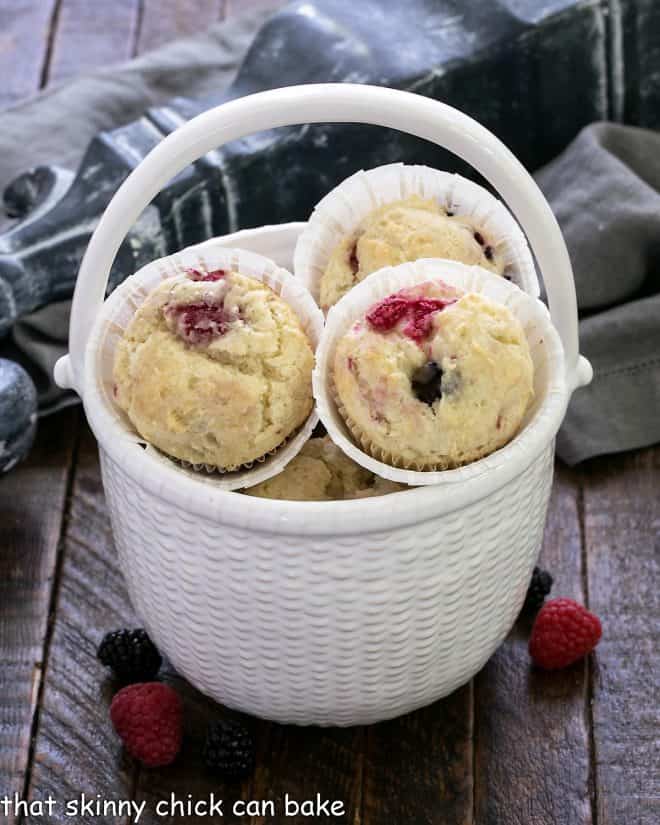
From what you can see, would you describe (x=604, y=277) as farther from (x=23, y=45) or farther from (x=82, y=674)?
(x=23, y=45)

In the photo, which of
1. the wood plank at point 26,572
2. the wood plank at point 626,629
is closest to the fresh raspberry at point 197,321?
the wood plank at point 26,572

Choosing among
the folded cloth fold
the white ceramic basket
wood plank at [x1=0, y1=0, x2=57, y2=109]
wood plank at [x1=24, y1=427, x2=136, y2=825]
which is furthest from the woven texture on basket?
wood plank at [x1=0, y1=0, x2=57, y2=109]

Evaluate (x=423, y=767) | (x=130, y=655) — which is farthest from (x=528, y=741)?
(x=130, y=655)

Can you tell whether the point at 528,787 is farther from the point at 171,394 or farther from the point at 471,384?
the point at 171,394

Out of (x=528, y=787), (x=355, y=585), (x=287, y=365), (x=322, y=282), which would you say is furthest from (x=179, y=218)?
(x=528, y=787)

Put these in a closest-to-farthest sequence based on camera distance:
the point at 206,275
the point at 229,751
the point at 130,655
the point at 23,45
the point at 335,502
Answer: the point at 335,502
the point at 206,275
the point at 229,751
the point at 130,655
the point at 23,45

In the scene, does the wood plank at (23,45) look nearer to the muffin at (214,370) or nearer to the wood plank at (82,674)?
the wood plank at (82,674)

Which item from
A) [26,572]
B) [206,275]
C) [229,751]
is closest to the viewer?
[206,275]
